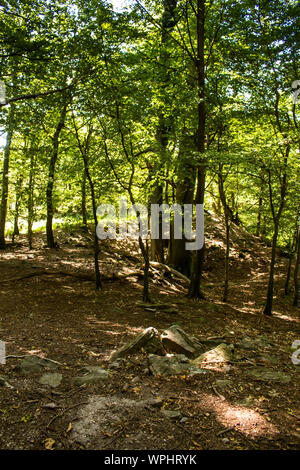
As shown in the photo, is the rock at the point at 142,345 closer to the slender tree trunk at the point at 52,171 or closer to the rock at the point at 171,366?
the rock at the point at 171,366

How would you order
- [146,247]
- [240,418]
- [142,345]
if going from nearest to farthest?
[240,418] < [142,345] < [146,247]

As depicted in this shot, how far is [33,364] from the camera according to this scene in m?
4.63

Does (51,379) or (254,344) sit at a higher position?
(51,379)

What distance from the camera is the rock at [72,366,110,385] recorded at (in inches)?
167

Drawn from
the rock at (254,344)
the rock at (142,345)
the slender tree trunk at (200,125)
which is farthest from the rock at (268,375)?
the slender tree trunk at (200,125)

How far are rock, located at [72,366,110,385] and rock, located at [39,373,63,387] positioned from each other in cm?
22

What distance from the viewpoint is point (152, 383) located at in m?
Answer: 4.32

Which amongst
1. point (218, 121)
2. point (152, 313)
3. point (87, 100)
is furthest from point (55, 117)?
point (152, 313)

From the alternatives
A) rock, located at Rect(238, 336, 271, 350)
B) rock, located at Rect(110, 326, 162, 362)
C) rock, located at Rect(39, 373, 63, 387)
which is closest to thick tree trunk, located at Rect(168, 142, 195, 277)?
rock, located at Rect(238, 336, 271, 350)

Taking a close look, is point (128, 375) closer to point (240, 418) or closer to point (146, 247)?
point (240, 418)

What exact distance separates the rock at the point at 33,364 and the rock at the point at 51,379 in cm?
27

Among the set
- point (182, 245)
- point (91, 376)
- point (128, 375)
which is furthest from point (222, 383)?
point (182, 245)

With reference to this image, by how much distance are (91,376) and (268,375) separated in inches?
112

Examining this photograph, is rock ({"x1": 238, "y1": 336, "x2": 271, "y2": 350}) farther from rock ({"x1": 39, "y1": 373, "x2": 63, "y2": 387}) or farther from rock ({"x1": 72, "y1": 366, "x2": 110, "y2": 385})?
rock ({"x1": 39, "y1": 373, "x2": 63, "y2": 387})
